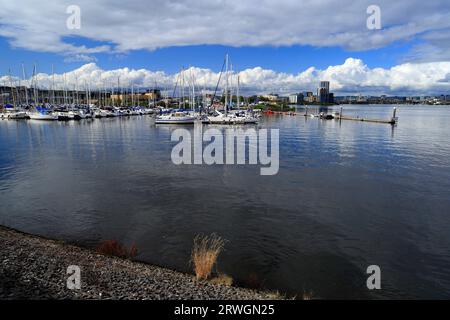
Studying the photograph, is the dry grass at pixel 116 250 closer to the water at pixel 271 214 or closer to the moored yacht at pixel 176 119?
the water at pixel 271 214

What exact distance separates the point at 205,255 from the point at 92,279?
4.53 metres

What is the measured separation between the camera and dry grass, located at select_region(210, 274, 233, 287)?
1228 centimetres

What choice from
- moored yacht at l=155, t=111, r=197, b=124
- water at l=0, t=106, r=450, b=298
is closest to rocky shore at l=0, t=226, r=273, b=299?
water at l=0, t=106, r=450, b=298

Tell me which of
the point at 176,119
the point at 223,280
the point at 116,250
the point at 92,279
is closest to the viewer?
the point at 92,279

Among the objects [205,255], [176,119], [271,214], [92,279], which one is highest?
[176,119]

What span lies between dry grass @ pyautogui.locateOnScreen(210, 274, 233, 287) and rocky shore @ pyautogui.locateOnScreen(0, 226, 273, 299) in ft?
1.79

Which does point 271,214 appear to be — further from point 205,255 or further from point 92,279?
point 92,279

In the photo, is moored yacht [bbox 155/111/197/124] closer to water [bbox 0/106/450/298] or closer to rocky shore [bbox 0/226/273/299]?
water [bbox 0/106/450/298]

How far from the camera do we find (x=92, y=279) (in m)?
11.3

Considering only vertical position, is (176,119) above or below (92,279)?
above

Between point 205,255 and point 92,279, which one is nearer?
point 92,279

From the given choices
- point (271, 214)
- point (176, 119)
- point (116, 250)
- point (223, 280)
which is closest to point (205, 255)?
point (223, 280)
